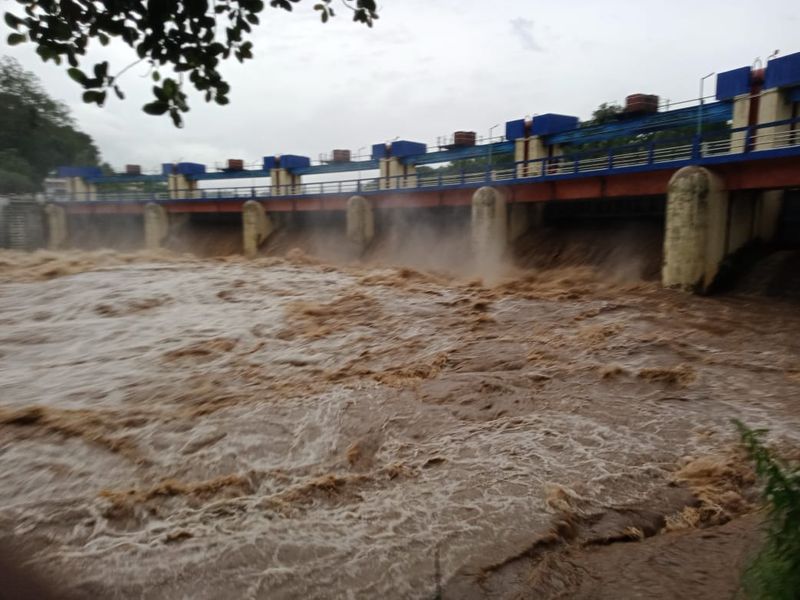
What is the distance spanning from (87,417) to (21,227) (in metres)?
45.7

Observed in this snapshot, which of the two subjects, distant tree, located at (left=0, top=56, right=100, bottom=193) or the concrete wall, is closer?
distant tree, located at (left=0, top=56, right=100, bottom=193)

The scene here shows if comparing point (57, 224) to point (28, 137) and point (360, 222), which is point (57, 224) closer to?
point (360, 222)

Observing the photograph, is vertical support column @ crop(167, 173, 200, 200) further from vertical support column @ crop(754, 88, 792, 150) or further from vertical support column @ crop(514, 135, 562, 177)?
vertical support column @ crop(754, 88, 792, 150)

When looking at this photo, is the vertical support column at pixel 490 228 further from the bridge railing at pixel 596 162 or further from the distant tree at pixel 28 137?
the distant tree at pixel 28 137

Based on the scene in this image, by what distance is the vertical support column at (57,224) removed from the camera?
1774 inches

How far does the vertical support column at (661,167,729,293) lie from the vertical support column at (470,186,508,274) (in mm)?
7194

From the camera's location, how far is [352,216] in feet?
90.9

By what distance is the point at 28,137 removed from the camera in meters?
11.5

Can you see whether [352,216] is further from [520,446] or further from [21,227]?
[21,227]

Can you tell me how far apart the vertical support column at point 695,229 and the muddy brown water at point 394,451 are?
2085mm

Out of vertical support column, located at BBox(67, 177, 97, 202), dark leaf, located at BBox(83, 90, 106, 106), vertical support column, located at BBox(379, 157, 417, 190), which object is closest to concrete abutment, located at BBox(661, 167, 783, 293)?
dark leaf, located at BBox(83, 90, 106, 106)

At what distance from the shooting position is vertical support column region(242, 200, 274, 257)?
32.2m

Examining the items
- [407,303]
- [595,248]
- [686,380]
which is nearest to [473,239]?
[595,248]

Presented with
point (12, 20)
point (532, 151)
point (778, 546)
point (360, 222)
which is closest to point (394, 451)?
point (778, 546)
